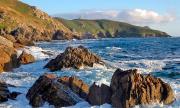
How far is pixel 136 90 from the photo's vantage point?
24.1m

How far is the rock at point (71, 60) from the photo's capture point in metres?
44.7

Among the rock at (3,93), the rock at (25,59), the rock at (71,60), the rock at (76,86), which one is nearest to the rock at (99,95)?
the rock at (76,86)

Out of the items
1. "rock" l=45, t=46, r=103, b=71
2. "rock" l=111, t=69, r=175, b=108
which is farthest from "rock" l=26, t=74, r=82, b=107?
"rock" l=45, t=46, r=103, b=71

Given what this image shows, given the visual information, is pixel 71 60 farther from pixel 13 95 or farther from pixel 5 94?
pixel 5 94

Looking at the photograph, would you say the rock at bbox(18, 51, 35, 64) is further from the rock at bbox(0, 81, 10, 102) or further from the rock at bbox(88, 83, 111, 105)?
the rock at bbox(88, 83, 111, 105)

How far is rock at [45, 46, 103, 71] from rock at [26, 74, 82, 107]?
1694 cm

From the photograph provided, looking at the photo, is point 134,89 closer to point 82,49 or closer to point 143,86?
point 143,86

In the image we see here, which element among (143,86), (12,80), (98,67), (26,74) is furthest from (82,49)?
(143,86)

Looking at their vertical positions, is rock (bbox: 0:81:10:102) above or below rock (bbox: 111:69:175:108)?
below

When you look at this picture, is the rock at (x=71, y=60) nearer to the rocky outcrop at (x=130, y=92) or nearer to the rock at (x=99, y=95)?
the rock at (x=99, y=95)

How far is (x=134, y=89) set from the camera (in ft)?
79.5

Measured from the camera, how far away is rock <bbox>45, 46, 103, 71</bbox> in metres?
44.7

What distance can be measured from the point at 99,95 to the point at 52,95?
9.26 ft

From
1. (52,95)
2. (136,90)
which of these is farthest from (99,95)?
(52,95)
